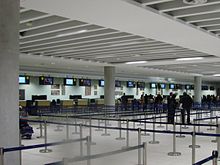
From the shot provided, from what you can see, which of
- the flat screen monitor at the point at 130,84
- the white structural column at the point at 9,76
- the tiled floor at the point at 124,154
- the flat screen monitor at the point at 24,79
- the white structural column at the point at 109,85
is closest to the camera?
the white structural column at the point at 9,76

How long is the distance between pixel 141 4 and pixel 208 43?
7.28 m

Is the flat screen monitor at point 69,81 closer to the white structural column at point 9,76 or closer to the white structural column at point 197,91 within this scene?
the white structural column at point 197,91

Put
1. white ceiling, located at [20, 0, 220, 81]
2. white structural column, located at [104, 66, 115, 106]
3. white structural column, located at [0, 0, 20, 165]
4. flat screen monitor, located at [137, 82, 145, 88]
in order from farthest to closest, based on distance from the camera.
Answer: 1. flat screen monitor, located at [137, 82, 145, 88]
2. white structural column, located at [104, 66, 115, 106]
3. white ceiling, located at [20, 0, 220, 81]
4. white structural column, located at [0, 0, 20, 165]

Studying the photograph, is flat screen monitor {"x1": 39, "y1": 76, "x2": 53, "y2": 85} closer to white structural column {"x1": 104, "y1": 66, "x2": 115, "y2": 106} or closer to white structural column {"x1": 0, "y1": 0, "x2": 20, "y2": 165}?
white structural column {"x1": 104, "y1": 66, "x2": 115, "y2": 106}

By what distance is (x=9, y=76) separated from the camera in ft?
20.4

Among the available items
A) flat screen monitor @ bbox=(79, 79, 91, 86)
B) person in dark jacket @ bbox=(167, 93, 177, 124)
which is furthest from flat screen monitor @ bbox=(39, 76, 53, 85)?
person in dark jacket @ bbox=(167, 93, 177, 124)

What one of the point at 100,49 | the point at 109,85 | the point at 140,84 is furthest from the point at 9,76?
the point at 140,84

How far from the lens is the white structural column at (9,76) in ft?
20.0

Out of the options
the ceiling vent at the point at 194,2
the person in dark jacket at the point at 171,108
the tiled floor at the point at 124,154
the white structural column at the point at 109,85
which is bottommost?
the tiled floor at the point at 124,154

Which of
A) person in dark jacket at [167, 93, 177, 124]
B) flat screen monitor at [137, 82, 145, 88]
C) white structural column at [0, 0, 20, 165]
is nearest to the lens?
white structural column at [0, 0, 20, 165]

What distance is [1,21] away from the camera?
239 inches

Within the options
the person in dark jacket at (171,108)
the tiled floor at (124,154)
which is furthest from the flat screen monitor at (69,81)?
the tiled floor at (124,154)

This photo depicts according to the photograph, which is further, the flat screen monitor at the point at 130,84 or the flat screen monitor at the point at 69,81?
the flat screen monitor at the point at 130,84

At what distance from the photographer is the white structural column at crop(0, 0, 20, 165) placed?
6.10 metres
